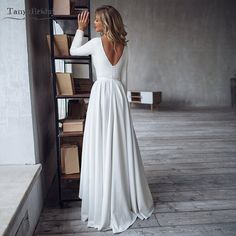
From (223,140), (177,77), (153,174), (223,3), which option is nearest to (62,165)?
(153,174)

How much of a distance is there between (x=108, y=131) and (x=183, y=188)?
1.19 metres

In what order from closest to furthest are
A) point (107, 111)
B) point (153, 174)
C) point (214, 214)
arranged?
point (107, 111), point (214, 214), point (153, 174)

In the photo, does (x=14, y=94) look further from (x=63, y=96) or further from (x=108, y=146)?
(x=108, y=146)

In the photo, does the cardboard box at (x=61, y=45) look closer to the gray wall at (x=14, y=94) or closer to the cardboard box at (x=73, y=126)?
the gray wall at (x=14, y=94)

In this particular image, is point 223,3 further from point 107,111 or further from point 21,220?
point 21,220

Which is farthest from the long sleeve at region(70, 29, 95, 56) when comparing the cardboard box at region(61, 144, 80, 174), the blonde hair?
the cardboard box at region(61, 144, 80, 174)

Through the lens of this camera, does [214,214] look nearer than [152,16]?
Yes

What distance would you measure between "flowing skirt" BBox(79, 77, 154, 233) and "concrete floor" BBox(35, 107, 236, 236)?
0.41ft

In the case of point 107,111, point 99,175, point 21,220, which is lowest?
point 21,220

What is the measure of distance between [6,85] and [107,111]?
731 mm

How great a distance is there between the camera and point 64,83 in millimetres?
2217

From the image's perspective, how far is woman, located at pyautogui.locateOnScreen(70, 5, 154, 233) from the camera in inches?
76.2

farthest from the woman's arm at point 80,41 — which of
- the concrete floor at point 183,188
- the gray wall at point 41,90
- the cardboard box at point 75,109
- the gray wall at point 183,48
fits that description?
the gray wall at point 183,48

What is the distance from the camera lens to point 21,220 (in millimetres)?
1666
